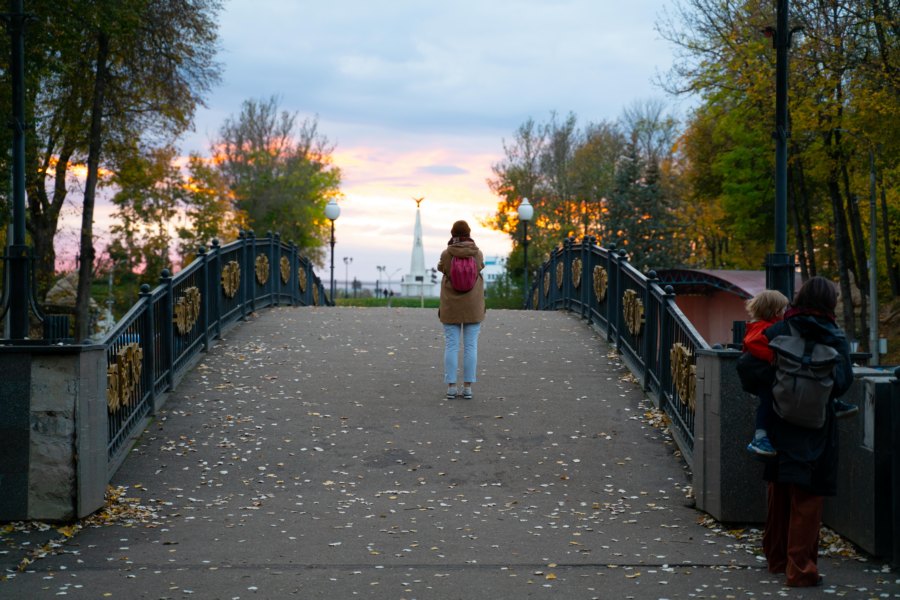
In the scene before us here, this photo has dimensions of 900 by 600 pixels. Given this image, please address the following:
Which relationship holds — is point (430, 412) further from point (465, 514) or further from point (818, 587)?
point (818, 587)

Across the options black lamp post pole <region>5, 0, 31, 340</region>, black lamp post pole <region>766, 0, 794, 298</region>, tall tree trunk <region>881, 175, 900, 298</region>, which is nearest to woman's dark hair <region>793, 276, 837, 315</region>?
black lamp post pole <region>766, 0, 794, 298</region>

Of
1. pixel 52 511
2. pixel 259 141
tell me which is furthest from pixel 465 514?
pixel 259 141

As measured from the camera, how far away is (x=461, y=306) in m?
11.2

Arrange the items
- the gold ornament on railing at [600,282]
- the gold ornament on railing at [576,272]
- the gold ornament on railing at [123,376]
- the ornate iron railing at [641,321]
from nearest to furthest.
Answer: the gold ornament on railing at [123,376] < the ornate iron railing at [641,321] < the gold ornament on railing at [600,282] < the gold ornament on railing at [576,272]

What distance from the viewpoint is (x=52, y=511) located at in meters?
7.23

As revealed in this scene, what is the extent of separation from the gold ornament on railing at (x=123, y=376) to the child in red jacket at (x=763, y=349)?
4.89 m

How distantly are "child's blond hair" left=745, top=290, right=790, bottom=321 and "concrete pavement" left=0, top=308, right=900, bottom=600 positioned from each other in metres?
1.44

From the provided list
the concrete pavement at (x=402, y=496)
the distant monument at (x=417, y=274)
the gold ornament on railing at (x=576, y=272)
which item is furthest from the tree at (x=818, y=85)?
the distant monument at (x=417, y=274)

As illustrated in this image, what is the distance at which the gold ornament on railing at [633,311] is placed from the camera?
11906 mm

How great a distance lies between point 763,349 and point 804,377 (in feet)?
1.01

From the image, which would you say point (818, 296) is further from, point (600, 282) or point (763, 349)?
point (600, 282)

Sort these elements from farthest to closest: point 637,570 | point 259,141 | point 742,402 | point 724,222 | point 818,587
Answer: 1. point 259,141
2. point 724,222
3. point 742,402
4. point 637,570
5. point 818,587

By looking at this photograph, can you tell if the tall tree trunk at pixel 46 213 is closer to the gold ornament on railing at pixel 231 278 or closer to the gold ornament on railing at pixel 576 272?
the gold ornament on railing at pixel 231 278

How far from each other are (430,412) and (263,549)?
13.6 feet
